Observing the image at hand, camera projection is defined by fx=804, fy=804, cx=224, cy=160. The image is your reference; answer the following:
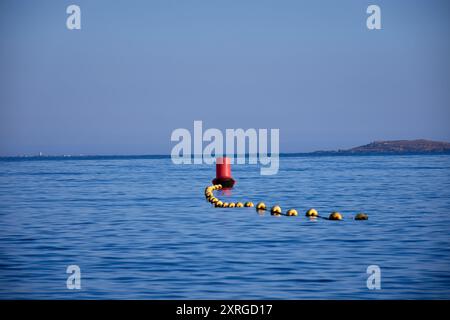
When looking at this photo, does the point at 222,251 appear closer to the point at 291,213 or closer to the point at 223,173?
the point at 291,213

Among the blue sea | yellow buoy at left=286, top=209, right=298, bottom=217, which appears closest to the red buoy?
the blue sea

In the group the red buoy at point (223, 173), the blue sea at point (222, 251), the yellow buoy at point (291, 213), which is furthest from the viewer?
the red buoy at point (223, 173)

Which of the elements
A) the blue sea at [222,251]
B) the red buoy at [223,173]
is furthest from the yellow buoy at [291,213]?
the red buoy at [223,173]

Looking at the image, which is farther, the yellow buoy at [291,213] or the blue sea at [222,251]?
the yellow buoy at [291,213]

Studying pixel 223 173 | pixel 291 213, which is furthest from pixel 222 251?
pixel 223 173

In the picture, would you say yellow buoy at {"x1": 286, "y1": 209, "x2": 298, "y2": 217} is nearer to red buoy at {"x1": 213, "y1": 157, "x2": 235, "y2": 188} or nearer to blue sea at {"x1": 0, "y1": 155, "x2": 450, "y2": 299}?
blue sea at {"x1": 0, "y1": 155, "x2": 450, "y2": 299}

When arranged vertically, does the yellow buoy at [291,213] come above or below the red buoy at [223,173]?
below

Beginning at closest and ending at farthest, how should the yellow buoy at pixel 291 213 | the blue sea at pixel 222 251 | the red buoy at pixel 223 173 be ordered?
the blue sea at pixel 222 251 < the yellow buoy at pixel 291 213 < the red buoy at pixel 223 173

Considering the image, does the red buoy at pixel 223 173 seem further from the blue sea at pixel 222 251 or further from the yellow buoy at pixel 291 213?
the yellow buoy at pixel 291 213

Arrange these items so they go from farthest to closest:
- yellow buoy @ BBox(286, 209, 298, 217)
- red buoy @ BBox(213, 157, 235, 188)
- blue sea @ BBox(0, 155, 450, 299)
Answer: red buoy @ BBox(213, 157, 235, 188) → yellow buoy @ BBox(286, 209, 298, 217) → blue sea @ BBox(0, 155, 450, 299)
